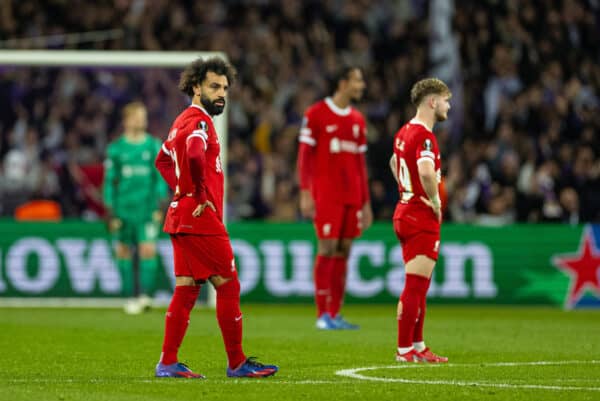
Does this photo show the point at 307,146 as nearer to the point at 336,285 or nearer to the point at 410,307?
the point at 336,285

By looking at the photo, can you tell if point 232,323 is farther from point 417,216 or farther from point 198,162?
point 417,216

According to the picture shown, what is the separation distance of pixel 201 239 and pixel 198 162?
1.69ft

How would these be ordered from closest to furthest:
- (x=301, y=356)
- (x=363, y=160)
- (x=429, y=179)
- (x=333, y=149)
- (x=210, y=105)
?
(x=210, y=105) → (x=429, y=179) → (x=301, y=356) → (x=333, y=149) → (x=363, y=160)

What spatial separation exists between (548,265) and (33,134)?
7.34 meters

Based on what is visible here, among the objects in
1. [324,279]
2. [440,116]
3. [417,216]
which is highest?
[440,116]

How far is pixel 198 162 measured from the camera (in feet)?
28.8

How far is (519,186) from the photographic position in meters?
20.1

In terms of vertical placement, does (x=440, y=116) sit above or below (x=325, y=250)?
above

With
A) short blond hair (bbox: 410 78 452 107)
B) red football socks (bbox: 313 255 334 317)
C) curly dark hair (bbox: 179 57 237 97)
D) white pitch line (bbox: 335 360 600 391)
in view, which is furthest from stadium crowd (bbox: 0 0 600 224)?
curly dark hair (bbox: 179 57 237 97)

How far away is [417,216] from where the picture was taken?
10305 mm

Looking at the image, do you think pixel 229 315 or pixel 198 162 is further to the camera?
pixel 229 315

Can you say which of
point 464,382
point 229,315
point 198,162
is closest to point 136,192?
point 229,315

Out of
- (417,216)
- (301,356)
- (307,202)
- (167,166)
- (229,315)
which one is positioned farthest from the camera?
(307,202)

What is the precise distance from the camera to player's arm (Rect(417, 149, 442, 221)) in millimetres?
10031
